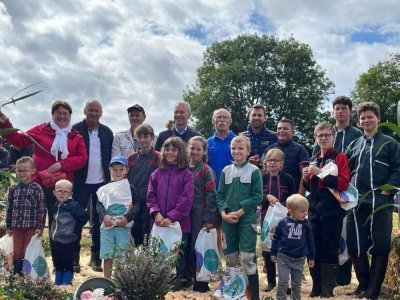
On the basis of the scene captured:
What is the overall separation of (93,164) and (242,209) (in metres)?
2.45

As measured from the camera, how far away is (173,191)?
5.66 metres

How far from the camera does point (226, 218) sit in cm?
540

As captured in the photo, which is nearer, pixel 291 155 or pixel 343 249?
pixel 343 249

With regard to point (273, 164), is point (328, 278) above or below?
below

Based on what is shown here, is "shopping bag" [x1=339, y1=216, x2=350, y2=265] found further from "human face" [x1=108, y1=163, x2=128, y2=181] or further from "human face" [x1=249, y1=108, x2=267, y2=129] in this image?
"human face" [x1=108, y1=163, x2=128, y2=181]

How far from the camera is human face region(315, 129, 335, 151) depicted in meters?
5.65

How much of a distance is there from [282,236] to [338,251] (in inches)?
35.6

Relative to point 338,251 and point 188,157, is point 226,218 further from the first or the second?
point 338,251

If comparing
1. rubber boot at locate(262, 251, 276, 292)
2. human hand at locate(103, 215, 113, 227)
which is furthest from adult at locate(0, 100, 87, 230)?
rubber boot at locate(262, 251, 276, 292)

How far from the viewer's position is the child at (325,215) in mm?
5590

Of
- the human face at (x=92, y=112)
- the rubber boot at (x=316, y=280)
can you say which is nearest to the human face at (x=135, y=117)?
the human face at (x=92, y=112)

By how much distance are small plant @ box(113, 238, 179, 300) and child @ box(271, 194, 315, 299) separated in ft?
5.00

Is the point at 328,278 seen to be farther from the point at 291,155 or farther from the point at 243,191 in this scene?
Answer: the point at 291,155

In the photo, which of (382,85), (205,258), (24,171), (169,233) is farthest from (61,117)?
(382,85)
